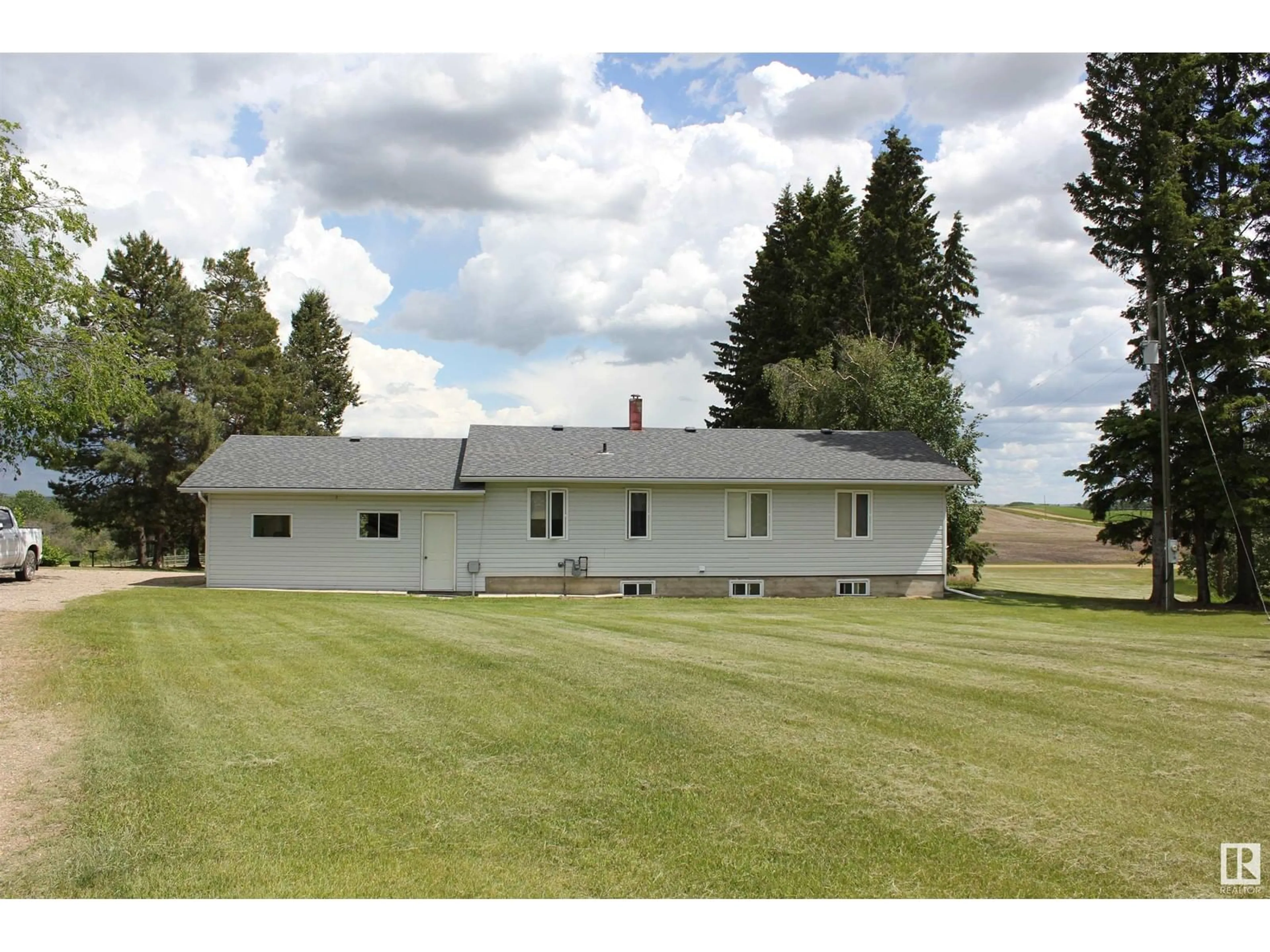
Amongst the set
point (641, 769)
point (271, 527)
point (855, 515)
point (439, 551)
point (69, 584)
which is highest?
point (855, 515)

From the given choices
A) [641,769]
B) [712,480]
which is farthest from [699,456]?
[641,769]

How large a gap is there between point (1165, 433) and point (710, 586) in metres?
11.8

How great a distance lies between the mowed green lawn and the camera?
466 cm

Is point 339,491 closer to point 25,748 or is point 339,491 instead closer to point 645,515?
point 645,515

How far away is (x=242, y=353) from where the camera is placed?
3984 centimetres

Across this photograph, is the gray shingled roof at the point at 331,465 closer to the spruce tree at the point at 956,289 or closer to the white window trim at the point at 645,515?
the white window trim at the point at 645,515

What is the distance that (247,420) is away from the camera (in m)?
38.3

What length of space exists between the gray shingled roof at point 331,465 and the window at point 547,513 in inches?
59.5

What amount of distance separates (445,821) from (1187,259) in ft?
81.0

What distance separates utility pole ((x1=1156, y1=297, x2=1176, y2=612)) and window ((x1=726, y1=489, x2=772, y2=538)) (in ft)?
31.5

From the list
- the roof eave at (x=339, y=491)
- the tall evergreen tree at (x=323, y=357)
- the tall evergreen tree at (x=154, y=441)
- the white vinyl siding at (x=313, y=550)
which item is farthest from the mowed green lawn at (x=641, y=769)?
the tall evergreen tree at (x=323, y=357)

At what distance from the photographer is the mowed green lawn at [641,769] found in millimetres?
4656

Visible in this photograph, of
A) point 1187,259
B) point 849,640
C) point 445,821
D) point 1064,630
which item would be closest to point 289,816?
point 445,821

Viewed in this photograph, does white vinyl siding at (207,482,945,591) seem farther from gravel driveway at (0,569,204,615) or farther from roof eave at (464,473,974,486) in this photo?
gravel driveway at (0,569,204,615)
